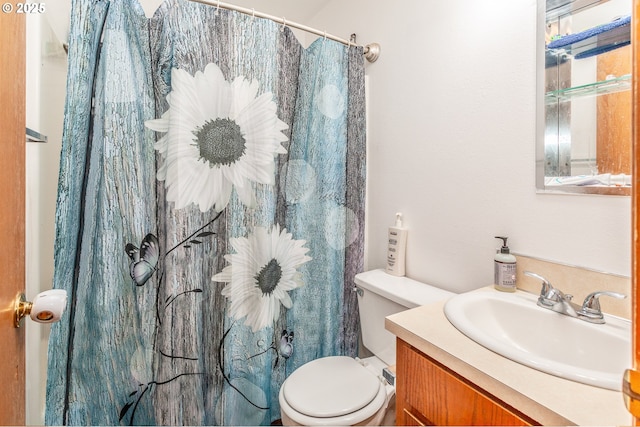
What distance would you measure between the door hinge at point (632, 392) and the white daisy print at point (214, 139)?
1.13 m

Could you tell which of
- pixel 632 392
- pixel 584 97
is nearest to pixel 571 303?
pixel 584 97

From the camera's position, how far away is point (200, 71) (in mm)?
1118

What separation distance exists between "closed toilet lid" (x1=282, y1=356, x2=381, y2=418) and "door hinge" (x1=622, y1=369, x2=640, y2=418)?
3.04ft

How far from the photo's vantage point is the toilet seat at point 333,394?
3.34 feet

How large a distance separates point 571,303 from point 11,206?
4.49 ft

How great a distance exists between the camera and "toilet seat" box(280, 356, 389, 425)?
1020mm

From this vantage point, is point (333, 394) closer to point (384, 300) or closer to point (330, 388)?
point (330, 388)

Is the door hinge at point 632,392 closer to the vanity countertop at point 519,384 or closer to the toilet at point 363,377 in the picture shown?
the vanity countertop at point 519,384

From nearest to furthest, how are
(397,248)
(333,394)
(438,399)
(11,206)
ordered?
(11,206) < (438,399) < (333,394) < (397,248)

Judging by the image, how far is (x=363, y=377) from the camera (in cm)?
121

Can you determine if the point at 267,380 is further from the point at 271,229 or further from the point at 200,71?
the point at 200,71

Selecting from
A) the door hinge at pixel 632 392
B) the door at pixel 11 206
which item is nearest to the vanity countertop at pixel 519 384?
the door hinge at pixel 632 392

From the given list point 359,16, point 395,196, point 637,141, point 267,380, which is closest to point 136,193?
point 267,380

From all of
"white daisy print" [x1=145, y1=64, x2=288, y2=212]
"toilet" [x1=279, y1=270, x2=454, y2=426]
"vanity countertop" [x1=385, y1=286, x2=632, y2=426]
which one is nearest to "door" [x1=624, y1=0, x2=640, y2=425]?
"vanity countertop" [x1=385, y1=286, x2=632, y2=426]
